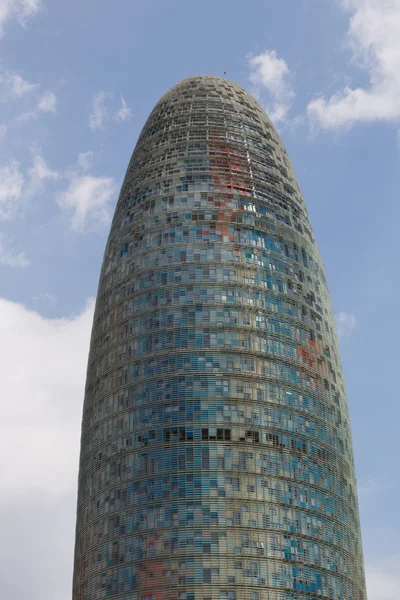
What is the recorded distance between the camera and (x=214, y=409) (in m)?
168

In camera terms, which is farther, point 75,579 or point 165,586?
point 75,579

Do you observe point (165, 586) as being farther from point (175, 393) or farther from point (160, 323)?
point (160, 323)

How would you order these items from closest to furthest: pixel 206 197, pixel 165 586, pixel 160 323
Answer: pixel 165 586, pixel 160 323, pixel 206 197

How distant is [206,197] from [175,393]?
42227 millimetres

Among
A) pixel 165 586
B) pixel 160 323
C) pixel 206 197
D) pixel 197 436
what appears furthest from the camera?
pixel 206 197

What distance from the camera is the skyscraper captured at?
15888 cm

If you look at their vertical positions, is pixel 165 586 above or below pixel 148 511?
below

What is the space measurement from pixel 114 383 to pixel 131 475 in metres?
19.8

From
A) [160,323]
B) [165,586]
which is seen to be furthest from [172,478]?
[160,323]

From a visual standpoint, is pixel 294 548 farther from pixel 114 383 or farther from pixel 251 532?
pixel 114 383

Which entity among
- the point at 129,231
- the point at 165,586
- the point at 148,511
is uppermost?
the point at 129,231

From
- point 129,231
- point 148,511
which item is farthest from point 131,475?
point 129,231

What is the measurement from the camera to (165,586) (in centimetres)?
15462

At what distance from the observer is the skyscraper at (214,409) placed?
521ft
